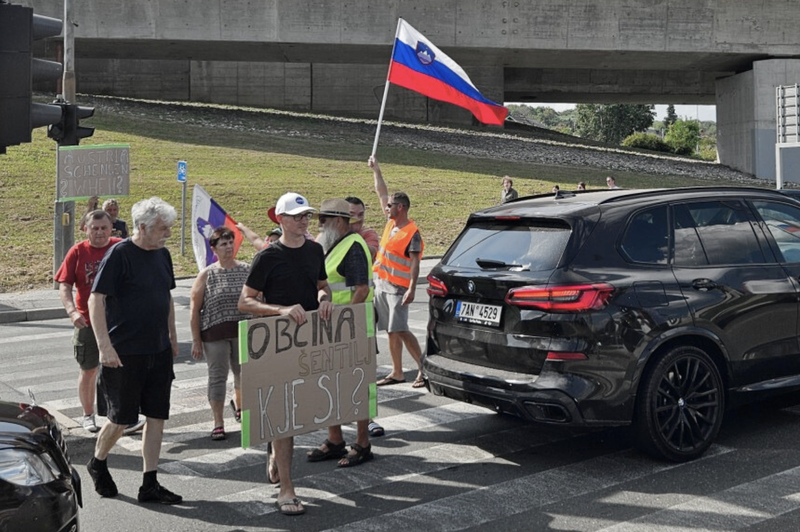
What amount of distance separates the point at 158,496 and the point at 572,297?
2.81 m

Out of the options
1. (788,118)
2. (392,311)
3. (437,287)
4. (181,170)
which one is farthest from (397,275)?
(788,118)

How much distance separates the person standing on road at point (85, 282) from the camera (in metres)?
7.16

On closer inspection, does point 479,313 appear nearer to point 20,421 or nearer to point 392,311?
point 392,311

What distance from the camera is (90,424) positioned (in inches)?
292

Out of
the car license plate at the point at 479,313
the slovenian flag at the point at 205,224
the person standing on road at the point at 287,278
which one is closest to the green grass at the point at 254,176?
the slovenian flag at the point at 205,224

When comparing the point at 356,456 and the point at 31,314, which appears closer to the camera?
the point at 356,456

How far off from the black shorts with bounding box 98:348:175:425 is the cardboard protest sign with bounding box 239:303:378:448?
71 cm

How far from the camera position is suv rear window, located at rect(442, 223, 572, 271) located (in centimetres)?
621

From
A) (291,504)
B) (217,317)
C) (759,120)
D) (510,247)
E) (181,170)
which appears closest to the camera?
(291,504)

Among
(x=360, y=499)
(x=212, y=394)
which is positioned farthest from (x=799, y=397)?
(x=212, y=394)

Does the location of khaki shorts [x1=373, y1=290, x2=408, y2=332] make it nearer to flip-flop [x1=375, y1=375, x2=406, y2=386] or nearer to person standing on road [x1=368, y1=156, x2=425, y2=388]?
person standing on road [x1=368, y1=156, x2=425, y2=388]

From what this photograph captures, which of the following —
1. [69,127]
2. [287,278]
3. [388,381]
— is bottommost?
[388,381]

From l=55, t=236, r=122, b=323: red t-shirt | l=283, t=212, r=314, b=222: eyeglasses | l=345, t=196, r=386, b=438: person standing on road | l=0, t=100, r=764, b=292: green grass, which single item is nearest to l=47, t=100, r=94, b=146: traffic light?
l=0, t=100, r=764, b=292: green grass

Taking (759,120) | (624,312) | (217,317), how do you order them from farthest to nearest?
(759,120) < (217,317) < (624,312)
